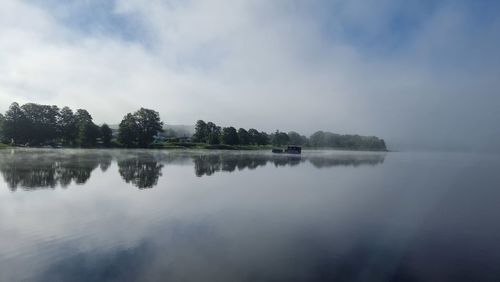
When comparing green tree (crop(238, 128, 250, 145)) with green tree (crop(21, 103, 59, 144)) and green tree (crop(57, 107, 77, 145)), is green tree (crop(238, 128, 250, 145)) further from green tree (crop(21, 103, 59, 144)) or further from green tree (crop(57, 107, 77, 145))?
green tree (crop(21, 103, 59, 144))

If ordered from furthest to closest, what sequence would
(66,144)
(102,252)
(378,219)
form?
(66,144)
(378,219)
(102,252)

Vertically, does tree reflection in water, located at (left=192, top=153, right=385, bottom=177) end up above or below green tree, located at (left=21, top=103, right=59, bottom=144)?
below

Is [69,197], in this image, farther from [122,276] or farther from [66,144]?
[66,144]

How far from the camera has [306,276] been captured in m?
9.34

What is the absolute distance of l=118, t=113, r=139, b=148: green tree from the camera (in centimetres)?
10994

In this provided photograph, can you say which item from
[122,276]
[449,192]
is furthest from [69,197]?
[449,192]

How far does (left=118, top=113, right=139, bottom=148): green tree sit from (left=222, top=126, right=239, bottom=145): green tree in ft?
137

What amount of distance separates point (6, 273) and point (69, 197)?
12.0m

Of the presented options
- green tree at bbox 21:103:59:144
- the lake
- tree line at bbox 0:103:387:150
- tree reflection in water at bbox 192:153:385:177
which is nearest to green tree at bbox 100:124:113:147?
tree line at bbox 0:103:387:150

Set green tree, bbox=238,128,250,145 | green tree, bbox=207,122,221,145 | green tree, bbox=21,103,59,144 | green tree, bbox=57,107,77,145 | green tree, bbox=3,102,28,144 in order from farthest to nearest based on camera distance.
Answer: green tree, bbox=238,128,250,145
green tree, bbox=207,122,221,145
green tree, bbox=57,107,77,145
green tree, bbox=21,103,59,144
green tree, bbox=3,102,28,144

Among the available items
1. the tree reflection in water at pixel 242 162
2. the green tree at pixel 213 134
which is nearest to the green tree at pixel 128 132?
the green tree at pixel 213 134

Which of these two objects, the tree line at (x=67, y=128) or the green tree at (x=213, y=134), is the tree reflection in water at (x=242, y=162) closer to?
the tree line at (x=67, y=128)

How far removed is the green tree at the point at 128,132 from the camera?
110 m

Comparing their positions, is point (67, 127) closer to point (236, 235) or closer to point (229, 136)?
point (229, 136)
